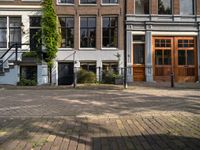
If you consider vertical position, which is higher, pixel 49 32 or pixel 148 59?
pixel 49 32

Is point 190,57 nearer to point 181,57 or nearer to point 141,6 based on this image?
point 181,57

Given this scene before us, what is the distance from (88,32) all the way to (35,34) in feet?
13.0

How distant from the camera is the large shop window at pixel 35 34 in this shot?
27.0 metres

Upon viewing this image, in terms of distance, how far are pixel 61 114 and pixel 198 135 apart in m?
4.39

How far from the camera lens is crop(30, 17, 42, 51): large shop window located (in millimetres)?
27047

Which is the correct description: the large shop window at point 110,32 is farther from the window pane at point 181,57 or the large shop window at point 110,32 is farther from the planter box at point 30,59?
the planter box at point 30,59

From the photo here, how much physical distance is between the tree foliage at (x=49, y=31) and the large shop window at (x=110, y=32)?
12.3 ft

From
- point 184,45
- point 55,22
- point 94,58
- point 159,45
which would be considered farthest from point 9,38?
point 184,45

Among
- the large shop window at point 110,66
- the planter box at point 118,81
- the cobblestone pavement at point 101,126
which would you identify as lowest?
the cobblestone pavement at point 101,126

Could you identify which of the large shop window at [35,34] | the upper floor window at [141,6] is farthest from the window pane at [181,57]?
the large shop window at [35,34]

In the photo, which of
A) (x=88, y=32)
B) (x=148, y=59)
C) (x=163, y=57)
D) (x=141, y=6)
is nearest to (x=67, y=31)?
(x=88, y=32)

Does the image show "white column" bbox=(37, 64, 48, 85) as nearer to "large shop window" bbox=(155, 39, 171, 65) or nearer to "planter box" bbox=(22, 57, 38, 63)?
"planter box" bbox=(22, 57, 38, 63)

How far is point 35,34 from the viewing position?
2727 cm

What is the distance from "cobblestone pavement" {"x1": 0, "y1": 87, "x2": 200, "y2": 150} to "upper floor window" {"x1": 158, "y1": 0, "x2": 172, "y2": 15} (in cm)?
1607
